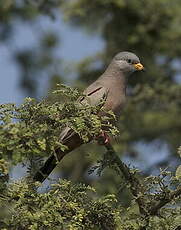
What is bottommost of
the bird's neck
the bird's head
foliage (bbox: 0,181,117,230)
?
foliage (bbox: 0,181,117,230)

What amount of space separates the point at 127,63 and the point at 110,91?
748 millimetres

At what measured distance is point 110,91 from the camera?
6.51 meters

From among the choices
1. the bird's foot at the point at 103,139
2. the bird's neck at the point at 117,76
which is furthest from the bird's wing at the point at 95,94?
the bird's foot at the point at 103,139

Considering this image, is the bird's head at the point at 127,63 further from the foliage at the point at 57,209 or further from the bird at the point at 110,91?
the foliage at the point at 57,209

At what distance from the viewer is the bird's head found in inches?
280

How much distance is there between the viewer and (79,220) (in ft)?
12.7

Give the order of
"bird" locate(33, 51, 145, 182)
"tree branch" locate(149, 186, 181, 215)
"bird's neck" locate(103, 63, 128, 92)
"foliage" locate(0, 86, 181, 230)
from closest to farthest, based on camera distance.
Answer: "foliage" locate(0, 86, 181, 230)
"tree branch" locate(149, 186, 181, 215)
"bird" locate(33, 51, 145, 182)
"bird's neck" locate(103, 63, 128, 92)

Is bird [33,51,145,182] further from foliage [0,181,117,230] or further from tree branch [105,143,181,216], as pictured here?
foliage [0,181,117,230]

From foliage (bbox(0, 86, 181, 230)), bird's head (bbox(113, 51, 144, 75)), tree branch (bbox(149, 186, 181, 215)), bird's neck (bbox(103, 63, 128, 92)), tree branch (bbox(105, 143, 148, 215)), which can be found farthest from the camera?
bird's head (bbox(113, 51, 144, 75))

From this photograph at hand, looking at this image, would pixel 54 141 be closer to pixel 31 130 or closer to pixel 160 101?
pixel 31 130

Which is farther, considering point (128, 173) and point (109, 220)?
point (128, 173)

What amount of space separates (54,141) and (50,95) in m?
0.58

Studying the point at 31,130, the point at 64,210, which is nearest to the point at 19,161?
the point at 31,130

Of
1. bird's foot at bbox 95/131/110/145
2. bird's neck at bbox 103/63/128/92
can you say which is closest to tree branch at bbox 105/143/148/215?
bird's foot at bbox 95/131/110/145
